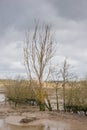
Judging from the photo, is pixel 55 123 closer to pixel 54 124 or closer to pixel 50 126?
pixel 54 124

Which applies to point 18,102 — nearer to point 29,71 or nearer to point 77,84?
point 29,71

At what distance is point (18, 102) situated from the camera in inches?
1922

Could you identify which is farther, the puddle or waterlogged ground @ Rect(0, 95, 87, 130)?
waterlogged ground @ Rect(0, 95, 87, 130)

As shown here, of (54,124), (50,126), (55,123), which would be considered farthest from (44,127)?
(55,123)

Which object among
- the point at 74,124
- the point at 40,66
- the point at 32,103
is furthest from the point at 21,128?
the point at 32,103

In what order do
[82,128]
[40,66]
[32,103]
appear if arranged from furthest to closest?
[32,103] < [40,66] < [82,128]

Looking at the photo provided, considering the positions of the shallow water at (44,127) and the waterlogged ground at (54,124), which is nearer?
the shallow water at (44,127)

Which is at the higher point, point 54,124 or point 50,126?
point 54,124

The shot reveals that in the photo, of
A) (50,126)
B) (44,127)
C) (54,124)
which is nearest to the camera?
(44,127)

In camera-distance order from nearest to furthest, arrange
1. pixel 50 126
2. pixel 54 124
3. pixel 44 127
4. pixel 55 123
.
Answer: pixel 44 127
pixel 50 126
pixel 54 124
pixel 55 123

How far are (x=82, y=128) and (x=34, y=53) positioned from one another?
14617mm

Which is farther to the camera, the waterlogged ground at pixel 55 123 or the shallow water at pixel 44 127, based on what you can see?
the waterlogged ground at pixel 55 123

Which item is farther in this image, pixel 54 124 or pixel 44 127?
pixel 54 124

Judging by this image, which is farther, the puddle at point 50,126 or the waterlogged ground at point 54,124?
the waterlogged ground at point 54,124
